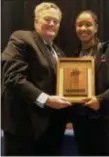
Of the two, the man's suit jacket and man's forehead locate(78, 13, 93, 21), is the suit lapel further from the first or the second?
man's forehead locate(78, 13, 93, 21)

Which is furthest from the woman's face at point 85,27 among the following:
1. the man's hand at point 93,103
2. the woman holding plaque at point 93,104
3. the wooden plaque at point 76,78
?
the man's hand at point 93,103

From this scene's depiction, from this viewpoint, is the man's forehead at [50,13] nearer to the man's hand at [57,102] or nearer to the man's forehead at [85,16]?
the man's forehead at [85,16]

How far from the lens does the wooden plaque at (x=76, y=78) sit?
86 cm

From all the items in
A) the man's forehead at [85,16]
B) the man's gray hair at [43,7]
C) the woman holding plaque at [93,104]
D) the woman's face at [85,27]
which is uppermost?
the man's gray hair at [43,7]

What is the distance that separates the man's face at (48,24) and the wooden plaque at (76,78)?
0.13m

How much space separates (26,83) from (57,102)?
155mm

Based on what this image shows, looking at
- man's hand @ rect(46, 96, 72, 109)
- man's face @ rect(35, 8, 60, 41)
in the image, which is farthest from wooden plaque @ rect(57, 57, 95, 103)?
man's face @ rect(35, 8, 60, 41)

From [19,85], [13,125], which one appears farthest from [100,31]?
[13,125]

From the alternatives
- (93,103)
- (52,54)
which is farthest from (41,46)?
(93,103)

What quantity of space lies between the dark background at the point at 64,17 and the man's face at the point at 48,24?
3 cm

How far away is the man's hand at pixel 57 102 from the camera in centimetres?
87

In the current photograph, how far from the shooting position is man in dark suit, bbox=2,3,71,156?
0.89m

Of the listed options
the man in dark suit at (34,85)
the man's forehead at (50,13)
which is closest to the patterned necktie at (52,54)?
the man in dark suit at (34,85)

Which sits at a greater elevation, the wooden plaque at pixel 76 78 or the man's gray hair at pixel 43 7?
the man's gray hair at pixel 43 7
